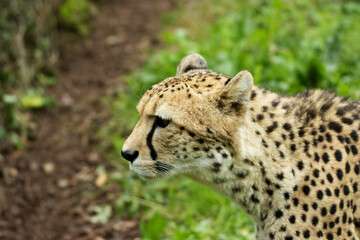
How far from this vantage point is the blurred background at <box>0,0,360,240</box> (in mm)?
5582

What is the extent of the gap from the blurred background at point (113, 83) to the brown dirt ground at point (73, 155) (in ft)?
0.05

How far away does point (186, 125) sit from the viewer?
3324 millimetres

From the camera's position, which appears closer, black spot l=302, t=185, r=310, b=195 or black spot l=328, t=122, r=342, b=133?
black spot l=302, t=185, r=310, b=195

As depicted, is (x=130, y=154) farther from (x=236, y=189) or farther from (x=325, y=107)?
(x=325, y=107)

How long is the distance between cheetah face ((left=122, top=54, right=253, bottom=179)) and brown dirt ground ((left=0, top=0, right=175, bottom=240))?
2.23 meters

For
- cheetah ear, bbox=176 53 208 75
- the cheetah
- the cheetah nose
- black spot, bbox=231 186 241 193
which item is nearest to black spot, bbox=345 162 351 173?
the cheetah

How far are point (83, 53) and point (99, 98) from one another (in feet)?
4.49

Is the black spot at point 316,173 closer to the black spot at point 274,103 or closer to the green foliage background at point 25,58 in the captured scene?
the black spot at point 274,103

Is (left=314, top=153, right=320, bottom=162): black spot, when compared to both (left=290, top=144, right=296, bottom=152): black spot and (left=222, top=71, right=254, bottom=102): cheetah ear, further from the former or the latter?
(left=222, top=71, right=254, bottom=102): cheetah ear

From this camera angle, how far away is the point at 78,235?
18.3 feet

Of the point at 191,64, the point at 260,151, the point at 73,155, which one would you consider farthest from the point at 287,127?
the point at 73,155

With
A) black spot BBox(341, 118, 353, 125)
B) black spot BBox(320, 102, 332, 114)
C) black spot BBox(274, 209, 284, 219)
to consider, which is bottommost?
black spot BBox(274, 209, 284, 219)

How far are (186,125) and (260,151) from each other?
20.4 inches

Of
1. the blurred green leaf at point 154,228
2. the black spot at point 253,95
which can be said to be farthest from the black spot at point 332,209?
the blurred green leaf at point 154,228
